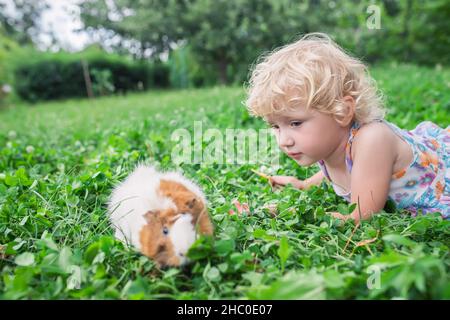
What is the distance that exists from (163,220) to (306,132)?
0.87 metres

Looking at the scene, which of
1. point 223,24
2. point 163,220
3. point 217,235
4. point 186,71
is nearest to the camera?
point 163,220

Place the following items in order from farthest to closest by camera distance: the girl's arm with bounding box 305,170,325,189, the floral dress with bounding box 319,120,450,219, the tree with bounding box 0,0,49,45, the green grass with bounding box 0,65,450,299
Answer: the tree with bounding box 0,0,49,45, the girl's arm with bounding box 305,170,325,189, the floral dress with bounding box 319,120,450,219, the green grass with bounding box 0,65,450,299

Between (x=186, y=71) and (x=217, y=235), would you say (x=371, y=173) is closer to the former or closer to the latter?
(x=217, y=235)

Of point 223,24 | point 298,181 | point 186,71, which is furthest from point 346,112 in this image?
point 186,71

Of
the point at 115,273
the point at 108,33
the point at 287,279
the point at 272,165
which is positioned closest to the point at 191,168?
the point at 272,165

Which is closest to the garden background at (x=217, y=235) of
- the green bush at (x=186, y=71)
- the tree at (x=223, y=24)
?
the tree at (x=223, y=24)

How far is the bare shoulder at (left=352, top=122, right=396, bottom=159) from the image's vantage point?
A: 6.21ft

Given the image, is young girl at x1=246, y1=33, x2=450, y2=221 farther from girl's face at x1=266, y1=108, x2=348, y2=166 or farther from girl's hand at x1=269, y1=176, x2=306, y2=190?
girl's hand at x1=269, y1=176, x2=306, y2=190

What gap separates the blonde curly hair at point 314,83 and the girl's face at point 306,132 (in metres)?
0.03

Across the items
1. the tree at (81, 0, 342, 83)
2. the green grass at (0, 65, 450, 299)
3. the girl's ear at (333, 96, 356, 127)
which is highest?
the tree at (81, 0, 342, 83)

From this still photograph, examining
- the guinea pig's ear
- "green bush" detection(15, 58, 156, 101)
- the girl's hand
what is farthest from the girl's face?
"green bush" detection(15, 58, 156, 101)

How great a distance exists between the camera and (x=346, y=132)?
2.03m

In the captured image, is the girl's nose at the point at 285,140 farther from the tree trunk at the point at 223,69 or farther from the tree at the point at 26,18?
the tree at the point at 26,18

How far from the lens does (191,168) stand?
2.81 m
